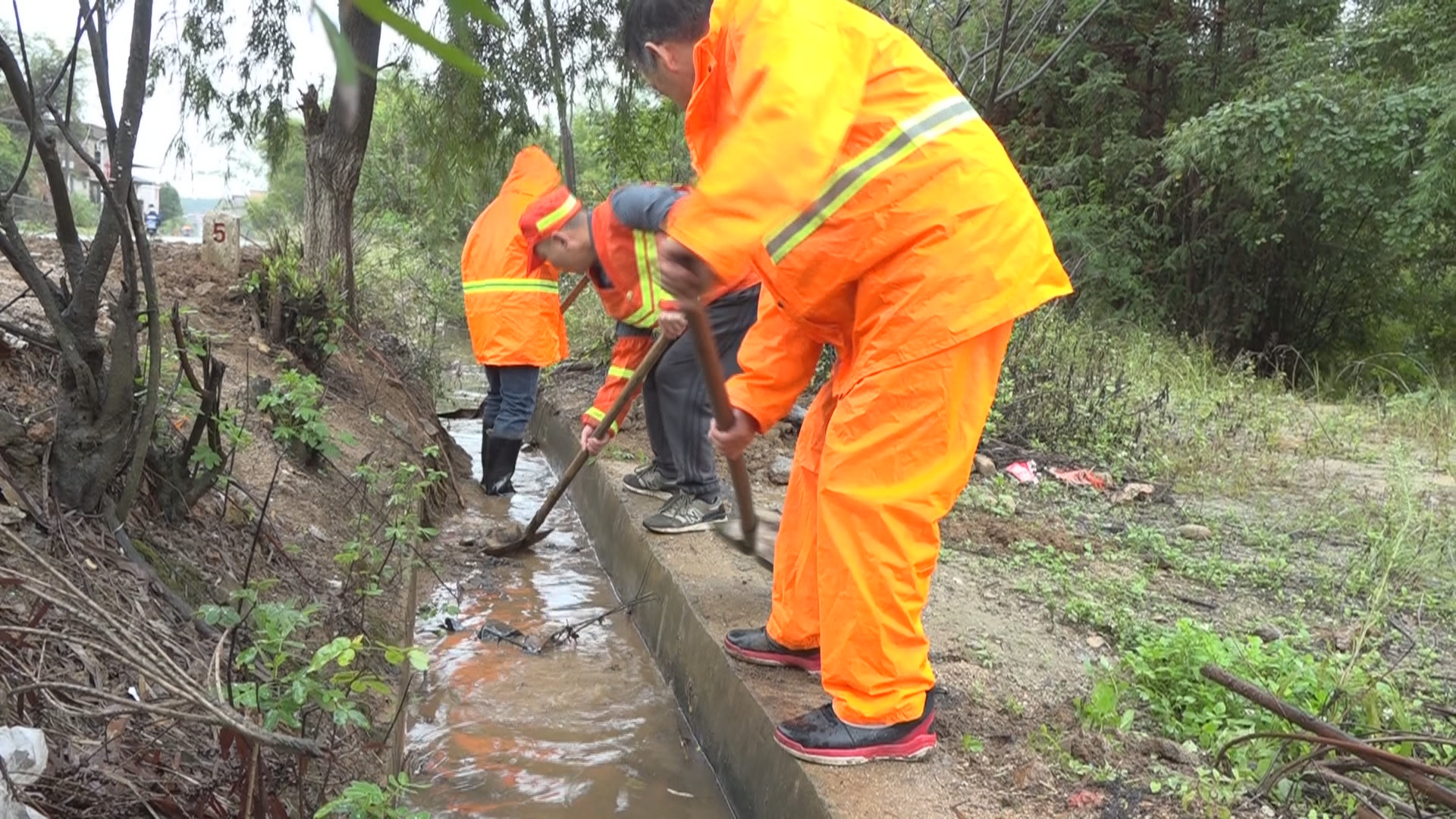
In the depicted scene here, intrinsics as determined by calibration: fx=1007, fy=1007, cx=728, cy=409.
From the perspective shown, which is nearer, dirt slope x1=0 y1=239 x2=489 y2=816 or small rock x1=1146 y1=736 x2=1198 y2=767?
dirt slope x1=0 y1=239 x2=489 y2=816

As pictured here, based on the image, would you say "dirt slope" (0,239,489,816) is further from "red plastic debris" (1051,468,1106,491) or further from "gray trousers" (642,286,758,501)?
"red plastic debris" (1051,468,1106,491)

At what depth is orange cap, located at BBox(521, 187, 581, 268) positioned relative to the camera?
454cm

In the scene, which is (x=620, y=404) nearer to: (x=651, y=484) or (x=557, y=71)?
(x=651, y=484)

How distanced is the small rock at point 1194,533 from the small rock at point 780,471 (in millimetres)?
1871

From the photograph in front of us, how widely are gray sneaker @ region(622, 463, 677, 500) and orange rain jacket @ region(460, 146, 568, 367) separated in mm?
1090

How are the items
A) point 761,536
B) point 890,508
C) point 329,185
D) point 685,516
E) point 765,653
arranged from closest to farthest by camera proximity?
point 890,508 < point 765,653 < point 761,536 < point 685,516 < point 329,185

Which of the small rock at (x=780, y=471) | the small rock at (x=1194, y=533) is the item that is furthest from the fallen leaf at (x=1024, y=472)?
the small rock at (x=780, y=471)

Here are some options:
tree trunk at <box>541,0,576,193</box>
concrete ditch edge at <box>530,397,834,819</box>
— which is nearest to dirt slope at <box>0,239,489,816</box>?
concrete ditch edge at <box>530,397,834,819</box>

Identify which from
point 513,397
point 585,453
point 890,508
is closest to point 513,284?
point 513,397

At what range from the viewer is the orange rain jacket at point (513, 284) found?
5.68 m

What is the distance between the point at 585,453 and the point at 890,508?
231 cm

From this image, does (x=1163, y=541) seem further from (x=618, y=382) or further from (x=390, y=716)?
(x=390, y=716)

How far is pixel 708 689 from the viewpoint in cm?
321

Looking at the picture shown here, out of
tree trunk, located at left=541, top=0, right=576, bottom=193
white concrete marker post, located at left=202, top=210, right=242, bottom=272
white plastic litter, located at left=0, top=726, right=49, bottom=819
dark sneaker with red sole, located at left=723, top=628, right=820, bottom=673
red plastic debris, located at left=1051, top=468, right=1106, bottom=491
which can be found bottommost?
dark sneaker with red sole, located at left=723, top=628, right=820, bottom=673
